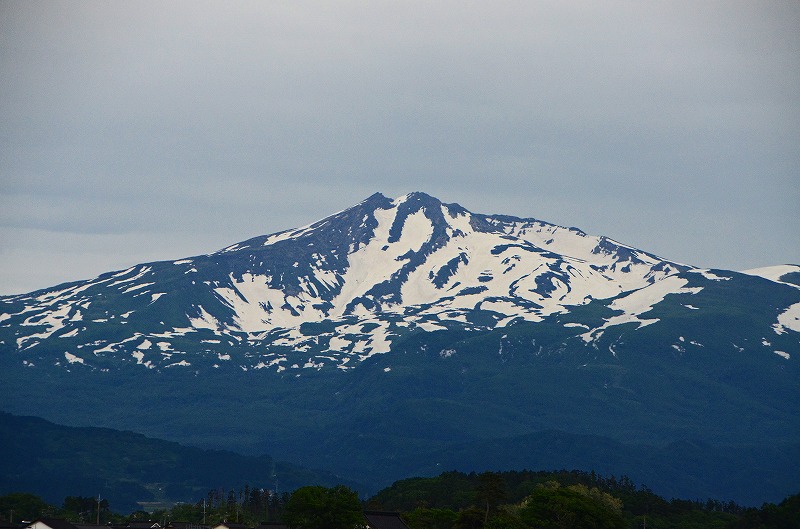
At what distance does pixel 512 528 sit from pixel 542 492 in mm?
21634

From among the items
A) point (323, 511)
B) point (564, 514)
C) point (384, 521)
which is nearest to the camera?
point (323, 511)

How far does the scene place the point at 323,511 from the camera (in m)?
137

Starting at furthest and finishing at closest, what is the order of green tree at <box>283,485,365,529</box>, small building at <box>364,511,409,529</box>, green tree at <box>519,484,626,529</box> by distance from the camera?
green tree at <box>519,484,626,529</box> → small building at <box>364,511,409,529</box> → green tree at <box>283,485,365,529</box>

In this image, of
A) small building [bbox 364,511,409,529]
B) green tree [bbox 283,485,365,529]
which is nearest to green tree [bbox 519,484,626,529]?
small building [bbox 364,511,409,529]

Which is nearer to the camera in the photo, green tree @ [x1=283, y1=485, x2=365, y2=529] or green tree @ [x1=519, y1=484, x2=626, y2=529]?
green tree @ [x1=283, y1=485, x2=365, y2=529]

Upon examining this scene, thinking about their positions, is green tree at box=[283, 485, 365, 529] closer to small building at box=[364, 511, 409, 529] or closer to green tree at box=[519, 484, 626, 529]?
small building at box=[364, 511, 409, 529]

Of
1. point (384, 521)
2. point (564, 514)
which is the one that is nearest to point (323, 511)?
point (384, 521)

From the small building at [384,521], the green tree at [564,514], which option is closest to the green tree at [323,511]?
the small building at [384,521]

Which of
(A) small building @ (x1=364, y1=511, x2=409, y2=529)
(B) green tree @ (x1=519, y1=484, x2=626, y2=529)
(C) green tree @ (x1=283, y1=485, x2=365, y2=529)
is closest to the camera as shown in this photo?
(C) green tree @ (x1=283, y1=485, x2=365, y2=529)

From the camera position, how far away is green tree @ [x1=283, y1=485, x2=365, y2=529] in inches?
5344

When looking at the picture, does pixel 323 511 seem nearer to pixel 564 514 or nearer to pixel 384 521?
pixel 384 521

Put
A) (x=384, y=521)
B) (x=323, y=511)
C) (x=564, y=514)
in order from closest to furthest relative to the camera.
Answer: (x=323, y=511), (x=384, y=521), (x=564, y=514)

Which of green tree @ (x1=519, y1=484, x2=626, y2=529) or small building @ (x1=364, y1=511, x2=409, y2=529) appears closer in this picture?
small building @ (x1=364, y1=511, x2=409, y2=529)

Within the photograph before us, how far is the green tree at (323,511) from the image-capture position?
136 meters
